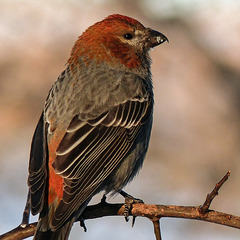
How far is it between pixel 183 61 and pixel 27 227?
4.07 m

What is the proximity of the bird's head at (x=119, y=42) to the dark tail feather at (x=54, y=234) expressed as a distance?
5.80ft

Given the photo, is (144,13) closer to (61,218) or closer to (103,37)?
(103,37)

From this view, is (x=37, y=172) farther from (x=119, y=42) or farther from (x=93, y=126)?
(x=119, y=42)

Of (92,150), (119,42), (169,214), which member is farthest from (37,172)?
(119,42)

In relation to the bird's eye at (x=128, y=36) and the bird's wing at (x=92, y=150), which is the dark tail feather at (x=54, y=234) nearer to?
the bird's wing at (x=92, y=150)

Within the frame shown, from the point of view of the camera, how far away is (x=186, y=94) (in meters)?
9.34

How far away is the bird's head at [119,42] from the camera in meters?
7.30

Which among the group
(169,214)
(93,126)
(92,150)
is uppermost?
(93,126)

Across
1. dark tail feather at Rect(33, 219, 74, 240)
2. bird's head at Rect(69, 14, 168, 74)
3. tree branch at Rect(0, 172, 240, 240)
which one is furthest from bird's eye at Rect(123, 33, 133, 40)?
dark tail feather at Rect(33, 219, 74, 240)

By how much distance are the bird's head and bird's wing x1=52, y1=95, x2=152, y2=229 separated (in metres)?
0.54

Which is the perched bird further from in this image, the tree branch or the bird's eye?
the tree branch

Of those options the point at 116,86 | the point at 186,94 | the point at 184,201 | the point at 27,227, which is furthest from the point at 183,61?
the point at 27,227

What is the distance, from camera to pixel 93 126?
653 centimetres

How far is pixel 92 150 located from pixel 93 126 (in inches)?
9.2
